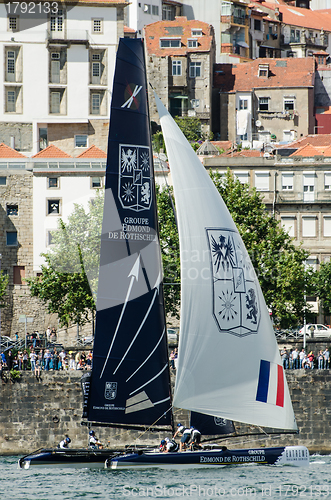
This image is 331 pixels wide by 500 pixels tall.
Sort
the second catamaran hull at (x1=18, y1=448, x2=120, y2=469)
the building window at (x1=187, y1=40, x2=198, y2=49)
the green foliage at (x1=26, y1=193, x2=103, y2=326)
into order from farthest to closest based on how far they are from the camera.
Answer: the building window at (x1=187, y1=40, x2=198, y2=49)
the green foliage at (x1=26, y1=193, x2=103, y2=326)
the second catamaran hull at (x1=18, y1=448, x2=120, y2=469)

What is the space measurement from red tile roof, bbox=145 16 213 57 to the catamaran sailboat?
6161 cm

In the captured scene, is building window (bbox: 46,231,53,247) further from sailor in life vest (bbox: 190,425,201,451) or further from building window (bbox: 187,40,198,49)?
building window (bbox: 187,40,198,49)

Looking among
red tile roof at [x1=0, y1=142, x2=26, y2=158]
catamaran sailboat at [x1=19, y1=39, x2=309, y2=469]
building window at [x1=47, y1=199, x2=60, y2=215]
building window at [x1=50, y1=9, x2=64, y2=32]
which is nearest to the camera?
catamaran sailboat at [x1=19, y1=39, x2=309, y2=469]

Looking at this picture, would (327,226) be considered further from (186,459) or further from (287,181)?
(186,459)

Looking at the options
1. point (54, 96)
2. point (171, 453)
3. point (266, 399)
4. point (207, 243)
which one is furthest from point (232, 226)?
point (54, 96)

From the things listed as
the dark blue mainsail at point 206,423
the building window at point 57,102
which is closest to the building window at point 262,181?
the building window at point 57,102

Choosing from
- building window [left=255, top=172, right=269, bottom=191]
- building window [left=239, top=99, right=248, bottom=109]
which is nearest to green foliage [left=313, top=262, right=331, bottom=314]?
building window [left=255, top=172, right=269, bottom=191]

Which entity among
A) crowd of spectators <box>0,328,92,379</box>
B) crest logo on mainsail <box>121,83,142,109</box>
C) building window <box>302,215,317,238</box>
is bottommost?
crowd of spectators <box>0,328,92,379</box>

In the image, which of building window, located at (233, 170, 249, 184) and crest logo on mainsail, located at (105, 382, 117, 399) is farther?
building window, located at (233, 170, 249, 184)

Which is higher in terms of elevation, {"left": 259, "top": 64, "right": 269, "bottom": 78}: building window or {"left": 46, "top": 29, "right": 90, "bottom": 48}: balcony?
{"left": 46, "top": 29, "right": 90, "bottom": 48}: balcony

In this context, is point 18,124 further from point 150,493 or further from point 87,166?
point 150,493

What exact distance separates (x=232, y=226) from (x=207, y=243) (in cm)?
120

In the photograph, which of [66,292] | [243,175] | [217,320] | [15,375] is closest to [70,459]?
[217,320]

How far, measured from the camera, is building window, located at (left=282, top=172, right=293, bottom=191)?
63.5m
